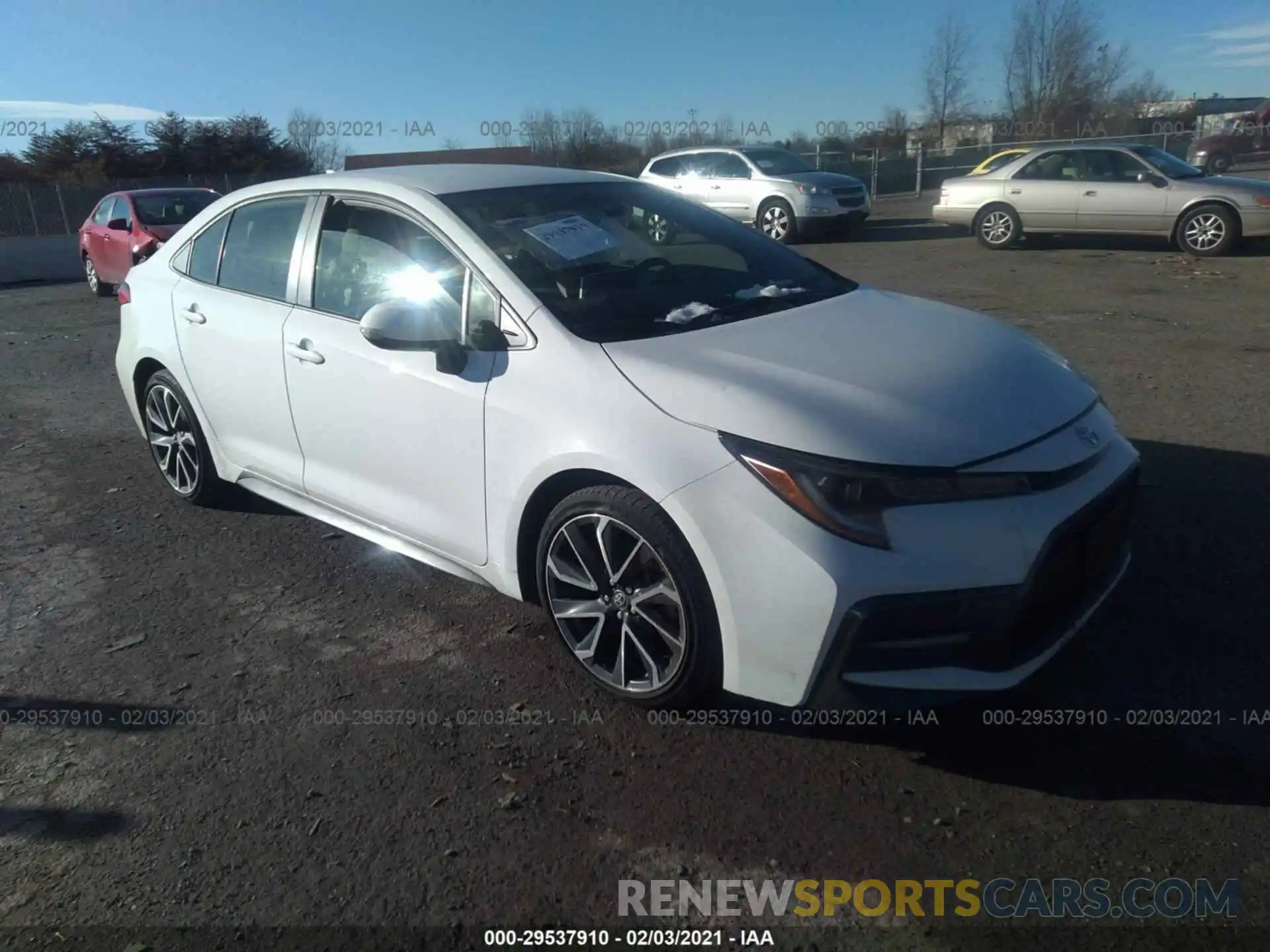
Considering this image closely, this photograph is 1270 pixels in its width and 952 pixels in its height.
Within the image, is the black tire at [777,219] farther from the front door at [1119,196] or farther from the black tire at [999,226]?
the front door at [1119,196]

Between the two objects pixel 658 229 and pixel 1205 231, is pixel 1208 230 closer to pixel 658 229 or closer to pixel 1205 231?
pixel 1205 231

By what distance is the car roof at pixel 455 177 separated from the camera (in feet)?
12.6

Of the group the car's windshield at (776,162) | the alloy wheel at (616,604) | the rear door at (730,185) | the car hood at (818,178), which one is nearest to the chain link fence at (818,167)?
the car's windshield at (776,162)

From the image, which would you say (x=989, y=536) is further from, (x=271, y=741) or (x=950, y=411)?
(x=271, y=741)

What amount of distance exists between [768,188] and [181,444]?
13651 mm

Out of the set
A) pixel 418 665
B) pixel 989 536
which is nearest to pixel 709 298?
pixel 989 536

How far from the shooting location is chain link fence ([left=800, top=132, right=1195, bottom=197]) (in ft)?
86.7

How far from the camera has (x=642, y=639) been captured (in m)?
3.05

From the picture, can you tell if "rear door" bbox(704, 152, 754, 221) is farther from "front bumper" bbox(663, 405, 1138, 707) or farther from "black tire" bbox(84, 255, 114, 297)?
"front bumper" bbox(663, 405, 1138, 707)

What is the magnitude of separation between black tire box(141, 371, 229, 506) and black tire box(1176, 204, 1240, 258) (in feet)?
40.8

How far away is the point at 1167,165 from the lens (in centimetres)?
1288

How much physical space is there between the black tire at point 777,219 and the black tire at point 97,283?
10.6 meters

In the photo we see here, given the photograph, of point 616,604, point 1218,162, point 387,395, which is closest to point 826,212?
point 387,395

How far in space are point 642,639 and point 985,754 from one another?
108cm
